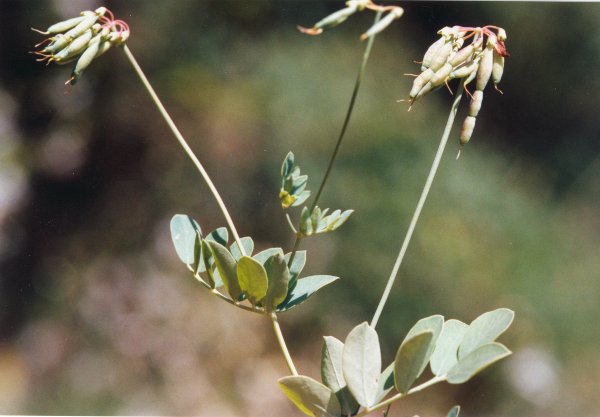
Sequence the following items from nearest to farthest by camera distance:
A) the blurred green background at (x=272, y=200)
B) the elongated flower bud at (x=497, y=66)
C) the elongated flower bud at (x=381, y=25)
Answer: the elongated flower bud at (x=381, y=25)
the elongated flower bud at (x=497, y=66)
the blurred green background at (x=272, y=200)

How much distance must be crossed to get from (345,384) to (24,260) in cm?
292

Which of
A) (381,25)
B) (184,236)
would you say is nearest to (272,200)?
(184,236)

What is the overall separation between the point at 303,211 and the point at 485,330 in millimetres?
154

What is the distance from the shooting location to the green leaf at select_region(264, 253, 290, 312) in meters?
0.53

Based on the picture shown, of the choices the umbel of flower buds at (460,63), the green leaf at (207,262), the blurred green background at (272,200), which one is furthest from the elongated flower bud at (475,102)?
the blurred green background at (272,200)

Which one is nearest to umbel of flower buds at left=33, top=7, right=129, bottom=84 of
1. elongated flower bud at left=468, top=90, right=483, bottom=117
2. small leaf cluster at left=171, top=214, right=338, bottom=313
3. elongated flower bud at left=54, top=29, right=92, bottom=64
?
elongated flower bud at left=54, top=29, right=92, bottom=64

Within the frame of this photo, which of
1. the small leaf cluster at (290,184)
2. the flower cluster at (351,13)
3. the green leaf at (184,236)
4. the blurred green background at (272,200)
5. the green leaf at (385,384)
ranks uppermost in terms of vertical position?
the flower cluster at (351,13)

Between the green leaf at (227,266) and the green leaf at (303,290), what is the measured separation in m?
0.04

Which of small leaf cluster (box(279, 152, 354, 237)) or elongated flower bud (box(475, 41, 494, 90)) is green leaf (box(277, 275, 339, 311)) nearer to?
small leaf cluster (box(279, 152, 354, 237))

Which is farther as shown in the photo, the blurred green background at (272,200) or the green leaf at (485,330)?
the blurred green background at (272,200)

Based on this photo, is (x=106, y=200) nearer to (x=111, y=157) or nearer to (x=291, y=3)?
(x=111, y=157)

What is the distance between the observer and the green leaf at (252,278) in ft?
1.71

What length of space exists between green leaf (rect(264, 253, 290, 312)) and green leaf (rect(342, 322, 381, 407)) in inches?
3.0

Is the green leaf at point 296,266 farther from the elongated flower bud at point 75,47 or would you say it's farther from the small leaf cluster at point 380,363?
the elongated flower bud at point 75,47
